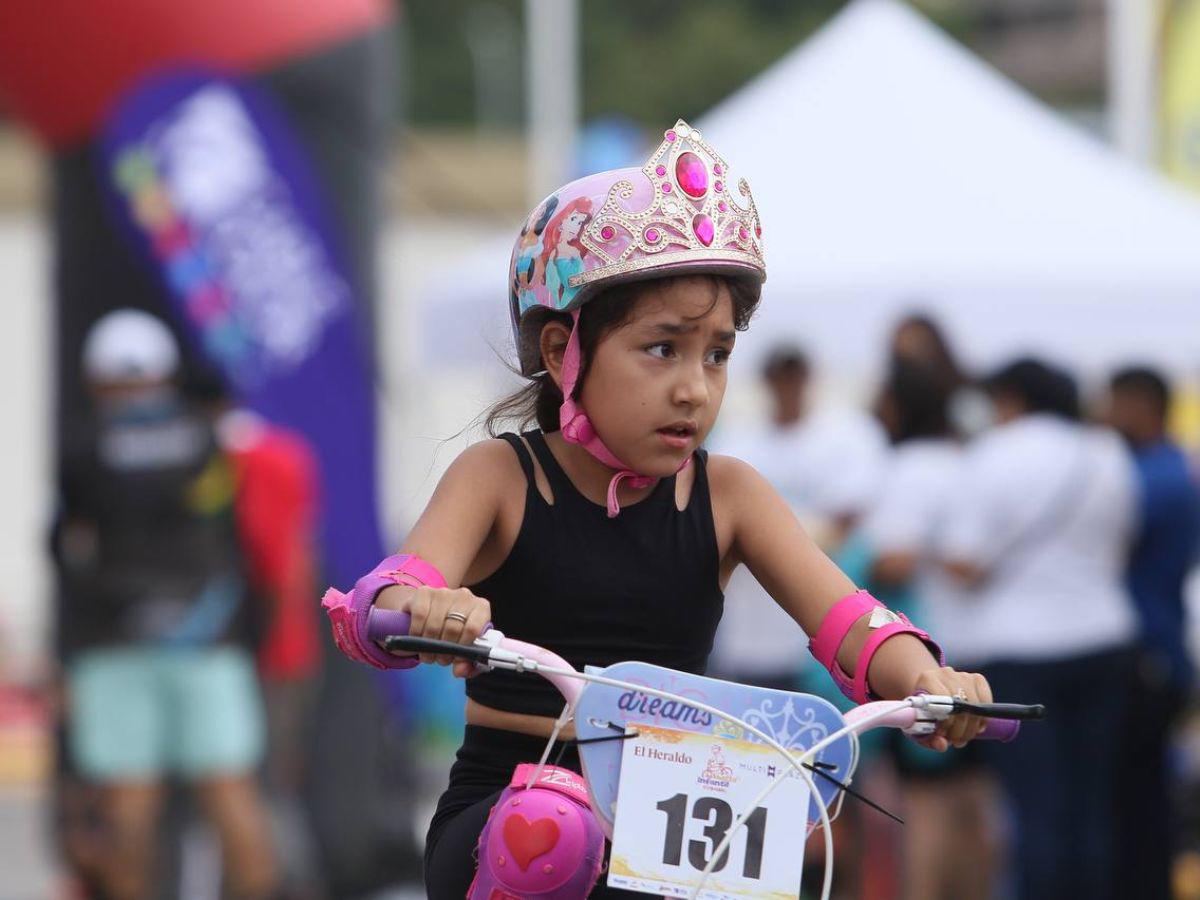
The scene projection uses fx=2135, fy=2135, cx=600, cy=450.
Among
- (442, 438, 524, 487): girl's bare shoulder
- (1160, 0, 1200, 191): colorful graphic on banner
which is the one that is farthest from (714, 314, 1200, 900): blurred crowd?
(442, 438, 524, 487): girl's bare shoulder

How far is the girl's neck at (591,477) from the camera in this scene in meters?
3.29

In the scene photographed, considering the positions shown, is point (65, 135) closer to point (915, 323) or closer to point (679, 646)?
point (915, 323)

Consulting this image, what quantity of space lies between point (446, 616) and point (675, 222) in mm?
692

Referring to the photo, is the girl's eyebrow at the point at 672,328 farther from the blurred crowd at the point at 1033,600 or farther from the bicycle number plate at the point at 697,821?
the blurred crowd at the point at 1033,600

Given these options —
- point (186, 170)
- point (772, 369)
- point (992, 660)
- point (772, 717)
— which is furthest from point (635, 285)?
point (186, 170)

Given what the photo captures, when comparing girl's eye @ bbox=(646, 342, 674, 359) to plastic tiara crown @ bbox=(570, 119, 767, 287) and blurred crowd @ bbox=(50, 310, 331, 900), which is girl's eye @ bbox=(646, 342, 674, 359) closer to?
plastic tiara crown @ bbox=(570, 119, 767, 287)

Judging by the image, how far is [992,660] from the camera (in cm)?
717

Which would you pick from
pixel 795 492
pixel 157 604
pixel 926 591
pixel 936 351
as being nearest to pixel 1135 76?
pixel 795 492

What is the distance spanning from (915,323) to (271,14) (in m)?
3.11

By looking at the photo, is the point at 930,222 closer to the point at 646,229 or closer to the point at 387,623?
the point at 646,229

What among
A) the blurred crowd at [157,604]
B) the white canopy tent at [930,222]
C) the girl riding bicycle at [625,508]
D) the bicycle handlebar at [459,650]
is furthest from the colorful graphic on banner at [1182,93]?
the bicycle handlebar at [459,650]

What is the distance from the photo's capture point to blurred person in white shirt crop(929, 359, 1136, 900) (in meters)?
7.05

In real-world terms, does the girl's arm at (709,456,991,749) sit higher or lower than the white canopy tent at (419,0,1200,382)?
lower

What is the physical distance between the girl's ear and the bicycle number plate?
72cm
